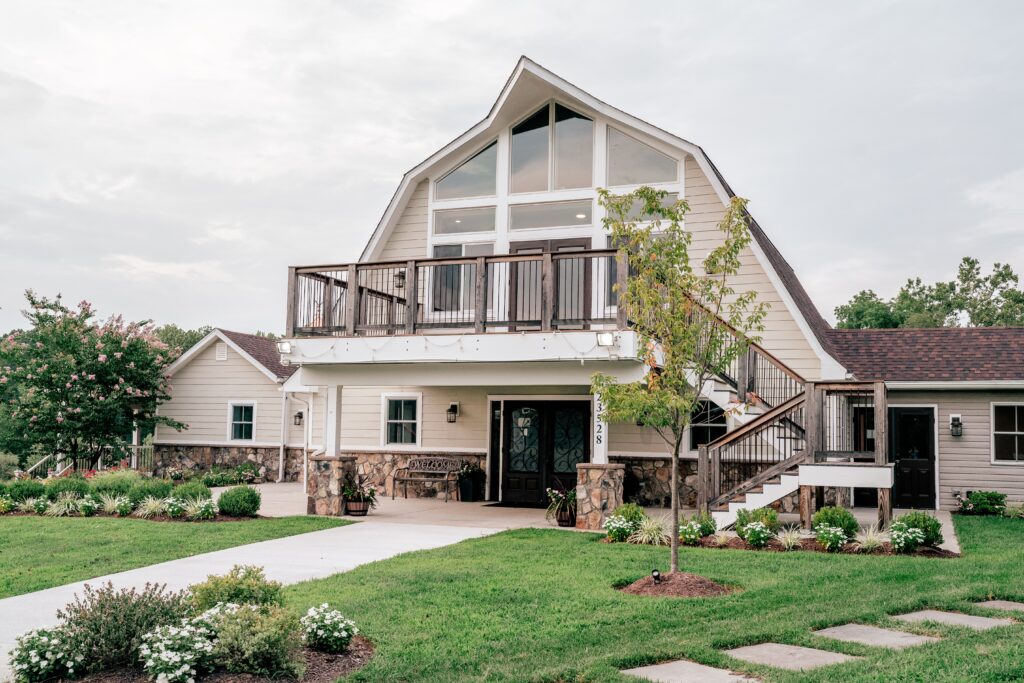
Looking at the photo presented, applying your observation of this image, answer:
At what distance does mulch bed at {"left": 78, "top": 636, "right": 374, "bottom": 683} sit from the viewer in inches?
199

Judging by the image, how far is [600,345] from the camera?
1194 centimetres

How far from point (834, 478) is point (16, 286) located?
1910cm

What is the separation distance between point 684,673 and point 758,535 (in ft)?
19.1

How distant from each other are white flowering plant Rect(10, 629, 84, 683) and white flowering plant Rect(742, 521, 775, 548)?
307 inches

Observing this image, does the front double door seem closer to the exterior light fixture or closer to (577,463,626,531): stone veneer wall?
(577,463,626,531): stone veneer wall

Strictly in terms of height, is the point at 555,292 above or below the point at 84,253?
below

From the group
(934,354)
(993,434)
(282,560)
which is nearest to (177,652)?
(282,560)

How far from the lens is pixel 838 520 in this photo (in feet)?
35.2

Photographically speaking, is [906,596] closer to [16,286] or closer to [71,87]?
[71,87]

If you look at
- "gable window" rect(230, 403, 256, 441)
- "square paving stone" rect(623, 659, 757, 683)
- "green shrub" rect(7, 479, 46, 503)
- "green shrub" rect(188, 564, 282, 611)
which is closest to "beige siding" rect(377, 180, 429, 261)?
"green shrub" rect(7, 479, 46, 503)

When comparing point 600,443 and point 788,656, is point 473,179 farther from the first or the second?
point 788,656

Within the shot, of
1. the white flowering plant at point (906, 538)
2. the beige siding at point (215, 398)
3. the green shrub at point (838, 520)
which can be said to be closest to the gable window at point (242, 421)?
the beige siding at point (215, 398)

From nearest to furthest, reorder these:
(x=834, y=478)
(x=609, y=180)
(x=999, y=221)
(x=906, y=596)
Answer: (x=906, y=596) → (x=834, y=478) → (x=609, y=180) → (x=999, y=221)

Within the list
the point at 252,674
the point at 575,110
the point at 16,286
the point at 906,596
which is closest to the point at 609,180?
the point at 575,110
